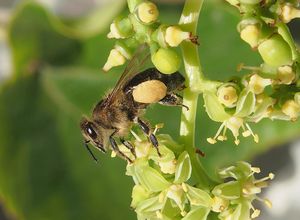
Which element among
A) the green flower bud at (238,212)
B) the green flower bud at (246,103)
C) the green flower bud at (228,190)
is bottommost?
the green flower bud at (238,212)

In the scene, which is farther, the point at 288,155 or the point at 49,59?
the point at 288,155

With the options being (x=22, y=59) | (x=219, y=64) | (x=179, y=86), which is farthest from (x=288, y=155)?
(x=179, y=86)

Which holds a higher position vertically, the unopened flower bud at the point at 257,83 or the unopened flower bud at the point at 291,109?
the unopened flower bud at the point at 257,83

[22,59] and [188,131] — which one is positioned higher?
[188,131]

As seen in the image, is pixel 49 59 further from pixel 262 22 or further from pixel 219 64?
pixel 262 22

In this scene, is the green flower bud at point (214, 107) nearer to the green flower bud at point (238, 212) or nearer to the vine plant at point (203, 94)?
the vine plant at point (203, 94)

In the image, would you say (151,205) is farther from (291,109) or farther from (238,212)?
(291,109)

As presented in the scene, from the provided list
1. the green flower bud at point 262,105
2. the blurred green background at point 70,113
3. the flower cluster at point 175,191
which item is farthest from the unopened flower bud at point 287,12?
the blurred green background at point 70,113
